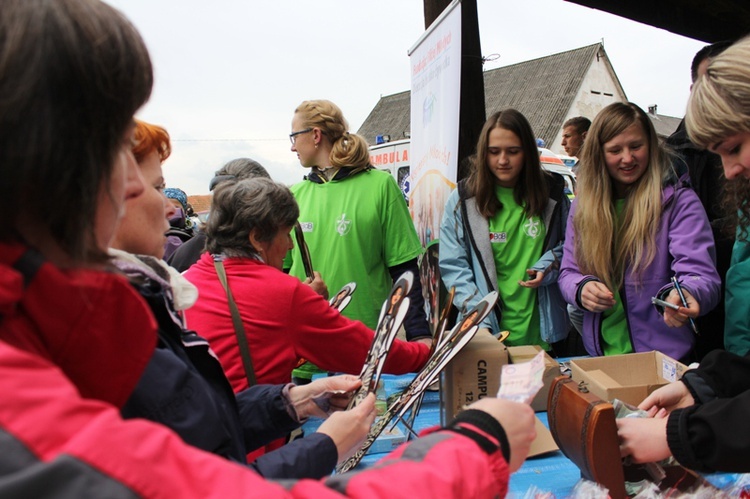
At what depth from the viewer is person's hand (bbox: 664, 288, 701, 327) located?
1.87m

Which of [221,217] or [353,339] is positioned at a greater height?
[221,217]

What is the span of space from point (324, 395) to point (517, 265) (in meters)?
1.45

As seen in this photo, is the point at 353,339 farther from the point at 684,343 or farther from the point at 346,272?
the point at 684,343

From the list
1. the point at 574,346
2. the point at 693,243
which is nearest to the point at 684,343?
the point at 693,243

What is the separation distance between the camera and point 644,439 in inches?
46.0

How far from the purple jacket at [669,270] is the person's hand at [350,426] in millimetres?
1211

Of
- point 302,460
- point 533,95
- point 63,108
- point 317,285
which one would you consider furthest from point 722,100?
point 533,95

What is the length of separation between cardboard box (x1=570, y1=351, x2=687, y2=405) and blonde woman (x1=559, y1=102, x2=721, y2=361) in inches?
9.0

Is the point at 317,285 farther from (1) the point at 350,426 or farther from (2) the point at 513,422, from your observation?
(2) the point at 513,422

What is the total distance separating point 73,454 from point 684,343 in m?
2.18

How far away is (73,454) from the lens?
0.41 meters

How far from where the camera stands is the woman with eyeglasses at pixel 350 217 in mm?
2723

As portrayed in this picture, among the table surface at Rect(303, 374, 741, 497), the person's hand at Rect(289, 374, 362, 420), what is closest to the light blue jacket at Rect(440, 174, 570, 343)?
the table surface at Rect(303, 374, 741, 497)

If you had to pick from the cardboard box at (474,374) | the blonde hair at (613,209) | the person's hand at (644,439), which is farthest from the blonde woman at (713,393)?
the blonde hair at (613,209)
